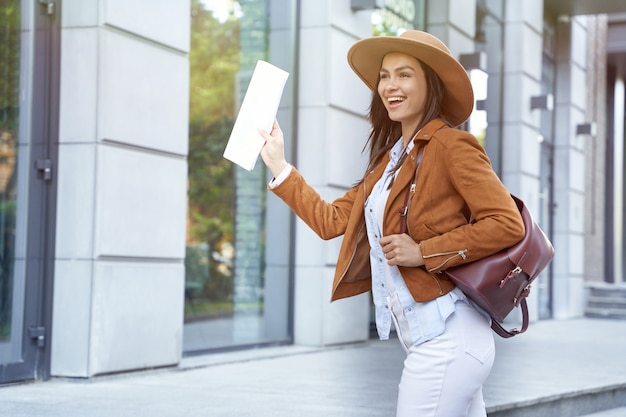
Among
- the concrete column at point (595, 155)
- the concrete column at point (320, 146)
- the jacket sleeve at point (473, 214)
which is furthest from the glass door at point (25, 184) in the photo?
the concrete column at point (595, 155)

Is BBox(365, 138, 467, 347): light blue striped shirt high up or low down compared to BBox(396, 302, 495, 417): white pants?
up

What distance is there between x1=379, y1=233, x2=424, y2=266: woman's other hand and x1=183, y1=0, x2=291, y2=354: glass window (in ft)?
17.9

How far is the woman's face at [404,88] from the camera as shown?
121 inches

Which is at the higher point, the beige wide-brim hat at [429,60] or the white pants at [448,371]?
the beige wide-brim hat at [429,60]

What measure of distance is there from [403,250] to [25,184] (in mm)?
4279

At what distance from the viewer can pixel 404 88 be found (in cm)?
307

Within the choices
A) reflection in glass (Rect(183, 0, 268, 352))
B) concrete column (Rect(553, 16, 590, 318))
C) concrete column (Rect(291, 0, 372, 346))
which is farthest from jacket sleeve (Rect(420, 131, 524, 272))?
concrete column (Rect(553, 16, 590, 318))

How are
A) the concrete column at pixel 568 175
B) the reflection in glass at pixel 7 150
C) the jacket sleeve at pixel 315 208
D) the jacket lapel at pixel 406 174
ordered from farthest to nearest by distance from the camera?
the concrete column at pixel 568 175, the reflection in glass at pixel 7 150, the jacket sleeve at pixel 315 208, the jacket lapel at pixel 406 174

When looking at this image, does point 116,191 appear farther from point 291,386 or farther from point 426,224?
point 426,224

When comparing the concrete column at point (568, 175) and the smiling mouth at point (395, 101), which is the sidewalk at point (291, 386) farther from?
the concrete column at point (568, 175)

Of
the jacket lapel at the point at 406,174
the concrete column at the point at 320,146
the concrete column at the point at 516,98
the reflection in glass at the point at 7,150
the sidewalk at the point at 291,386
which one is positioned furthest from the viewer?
the concrete column at the point at 516,98

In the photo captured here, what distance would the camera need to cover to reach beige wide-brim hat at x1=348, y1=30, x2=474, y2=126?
302 centimetres

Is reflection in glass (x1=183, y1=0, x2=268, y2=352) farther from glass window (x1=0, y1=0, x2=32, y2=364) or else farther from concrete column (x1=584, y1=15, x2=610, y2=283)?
concrete column (x1=584, y1=15, x2=610, y2=283)

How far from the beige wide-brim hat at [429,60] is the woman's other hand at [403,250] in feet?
1.61
